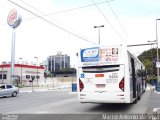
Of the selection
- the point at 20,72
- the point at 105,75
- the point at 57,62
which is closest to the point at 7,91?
the point at 105,75

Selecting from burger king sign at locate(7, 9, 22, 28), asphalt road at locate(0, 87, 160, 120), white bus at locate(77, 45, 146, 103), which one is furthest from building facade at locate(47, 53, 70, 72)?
white bus at locate(77, 45, 146, 103)

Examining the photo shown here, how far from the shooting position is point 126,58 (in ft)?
48.5

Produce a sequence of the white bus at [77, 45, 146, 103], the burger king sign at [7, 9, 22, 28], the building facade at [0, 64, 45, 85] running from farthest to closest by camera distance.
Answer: the building facade at [0, 64, 45, 85]
the burger king sign at [7, 9, 22, 28]
the white bus at [77, 45, 146, 103]

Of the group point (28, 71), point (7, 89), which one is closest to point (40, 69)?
point (28, 71)

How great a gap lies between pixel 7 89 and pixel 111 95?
64.2ft

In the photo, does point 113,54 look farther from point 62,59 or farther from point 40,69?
point 62,59

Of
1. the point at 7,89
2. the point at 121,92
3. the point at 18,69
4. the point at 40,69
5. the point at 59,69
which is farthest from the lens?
the point at 59,69

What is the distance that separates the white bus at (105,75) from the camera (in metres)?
14.6

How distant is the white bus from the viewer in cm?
1462

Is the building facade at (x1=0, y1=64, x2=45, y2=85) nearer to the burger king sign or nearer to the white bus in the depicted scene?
the burger king sign

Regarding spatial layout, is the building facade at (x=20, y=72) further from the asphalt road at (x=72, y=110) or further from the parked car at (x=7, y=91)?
the asphalt road at (x=72, y=110)

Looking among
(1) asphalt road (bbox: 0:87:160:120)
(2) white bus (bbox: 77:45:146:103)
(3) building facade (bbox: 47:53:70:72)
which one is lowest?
(1) asphalt road (bbox: 0:87:160:120)

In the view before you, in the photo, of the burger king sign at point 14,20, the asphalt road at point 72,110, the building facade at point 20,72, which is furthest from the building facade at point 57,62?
the asphalt road at point 72,110

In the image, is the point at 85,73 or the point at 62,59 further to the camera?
the point at 62,59
